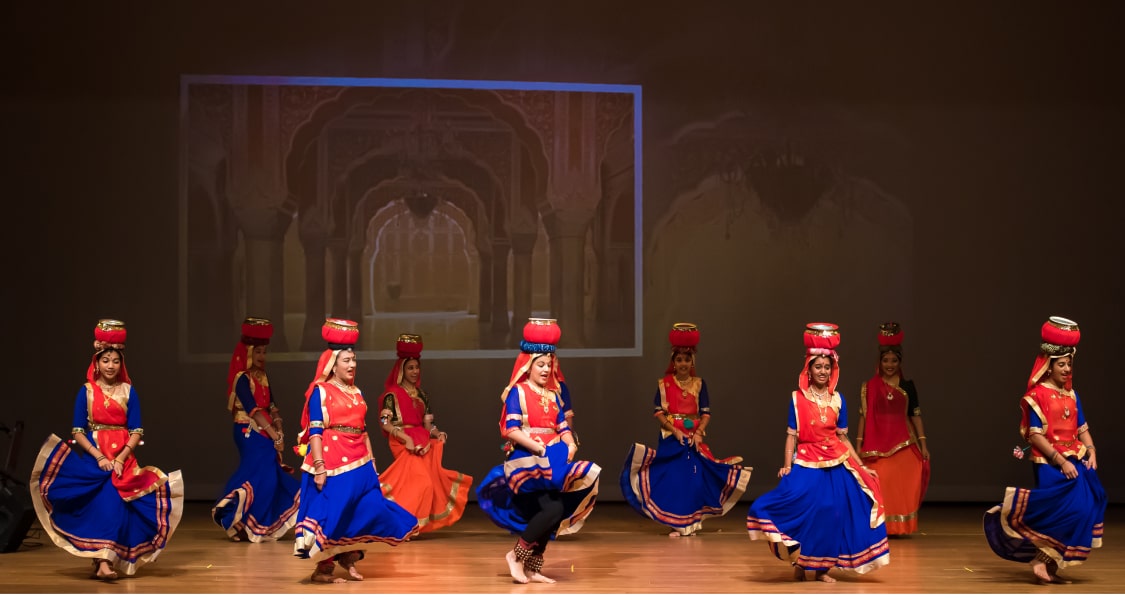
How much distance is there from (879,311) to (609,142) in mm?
2417

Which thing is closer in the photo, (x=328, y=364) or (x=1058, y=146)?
(x=328, y=364)

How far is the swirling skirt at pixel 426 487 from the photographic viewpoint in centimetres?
760

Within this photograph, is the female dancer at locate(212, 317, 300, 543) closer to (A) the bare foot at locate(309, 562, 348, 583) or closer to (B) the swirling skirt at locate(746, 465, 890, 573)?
(A) the bare foot at locate(309, 562, 348, 583)

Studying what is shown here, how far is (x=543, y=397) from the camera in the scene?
6.04 metres

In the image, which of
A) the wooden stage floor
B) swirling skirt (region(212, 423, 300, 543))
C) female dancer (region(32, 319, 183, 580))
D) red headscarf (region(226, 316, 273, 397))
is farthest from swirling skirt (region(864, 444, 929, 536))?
female dancer (region(32, 319, 183, 580))

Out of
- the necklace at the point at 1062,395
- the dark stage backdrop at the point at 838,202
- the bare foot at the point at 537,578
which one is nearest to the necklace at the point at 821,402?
the necklace at the point at 1062,395

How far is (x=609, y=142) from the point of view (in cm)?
940

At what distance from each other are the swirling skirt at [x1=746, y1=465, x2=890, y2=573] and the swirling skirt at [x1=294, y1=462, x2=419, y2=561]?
1.72 m

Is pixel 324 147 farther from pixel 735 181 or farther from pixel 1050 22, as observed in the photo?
pixel 1050 22

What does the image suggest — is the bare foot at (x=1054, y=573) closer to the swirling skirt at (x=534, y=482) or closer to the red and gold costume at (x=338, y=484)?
the swirling skirt at (x=534, y=482)

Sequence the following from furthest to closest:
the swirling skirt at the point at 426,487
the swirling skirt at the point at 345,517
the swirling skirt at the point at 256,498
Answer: the swirling skirt at the point at 426,487, the swirling skirt at the point at 256,498, the swirling skirt at the point at 345,517

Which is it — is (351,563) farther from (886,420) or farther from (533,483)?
(886,420)

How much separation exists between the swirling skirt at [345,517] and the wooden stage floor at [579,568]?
0.21 metres

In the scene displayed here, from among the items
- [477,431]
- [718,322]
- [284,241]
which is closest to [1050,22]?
[718,322]
